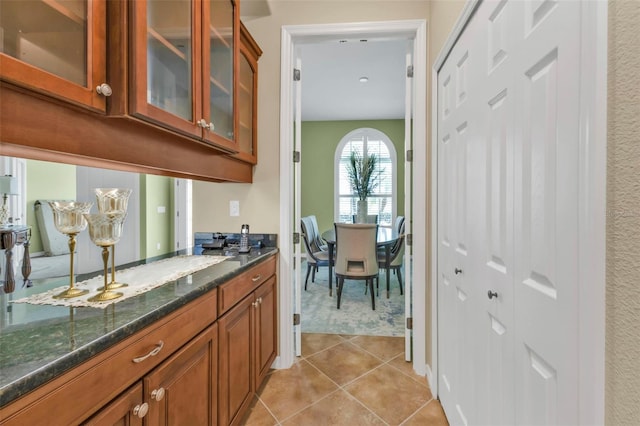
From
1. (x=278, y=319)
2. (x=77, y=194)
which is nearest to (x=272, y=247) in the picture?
(x=278, y=319)

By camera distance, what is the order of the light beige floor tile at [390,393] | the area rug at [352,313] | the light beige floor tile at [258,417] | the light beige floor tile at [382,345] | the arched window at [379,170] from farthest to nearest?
the arched window at [379,170] → the area rug at [352,313] → the light beige floor tile at [382,345] → the light beige floor tile at [390,393] → the light beige floor tile at [258,417]

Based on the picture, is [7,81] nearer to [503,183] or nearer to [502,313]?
[503,183]

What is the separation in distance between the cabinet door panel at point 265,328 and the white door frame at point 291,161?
0.10 meters

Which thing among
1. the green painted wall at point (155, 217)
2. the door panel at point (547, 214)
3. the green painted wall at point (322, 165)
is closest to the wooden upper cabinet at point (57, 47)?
the door panel at point (547, 214)

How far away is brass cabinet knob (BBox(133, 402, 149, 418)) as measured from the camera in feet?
2.87

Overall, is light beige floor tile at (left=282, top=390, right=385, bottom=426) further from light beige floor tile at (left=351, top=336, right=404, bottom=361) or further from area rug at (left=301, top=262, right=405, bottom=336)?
area rug at (left=301, top=262, right=405, bottom=336)

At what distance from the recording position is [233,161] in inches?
80.0

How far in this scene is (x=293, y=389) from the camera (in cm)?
205

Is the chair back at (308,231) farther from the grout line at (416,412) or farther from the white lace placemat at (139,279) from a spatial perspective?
the grout line at (416,412)

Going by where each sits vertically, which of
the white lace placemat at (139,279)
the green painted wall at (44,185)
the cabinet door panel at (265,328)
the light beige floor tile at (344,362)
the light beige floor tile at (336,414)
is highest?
the green painted wall at (44,185)

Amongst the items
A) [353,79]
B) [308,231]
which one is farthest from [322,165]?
[308,231]

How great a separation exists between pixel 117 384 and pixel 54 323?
0.77ft

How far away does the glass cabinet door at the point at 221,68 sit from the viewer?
1535 mm

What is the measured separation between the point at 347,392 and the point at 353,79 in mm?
3737
